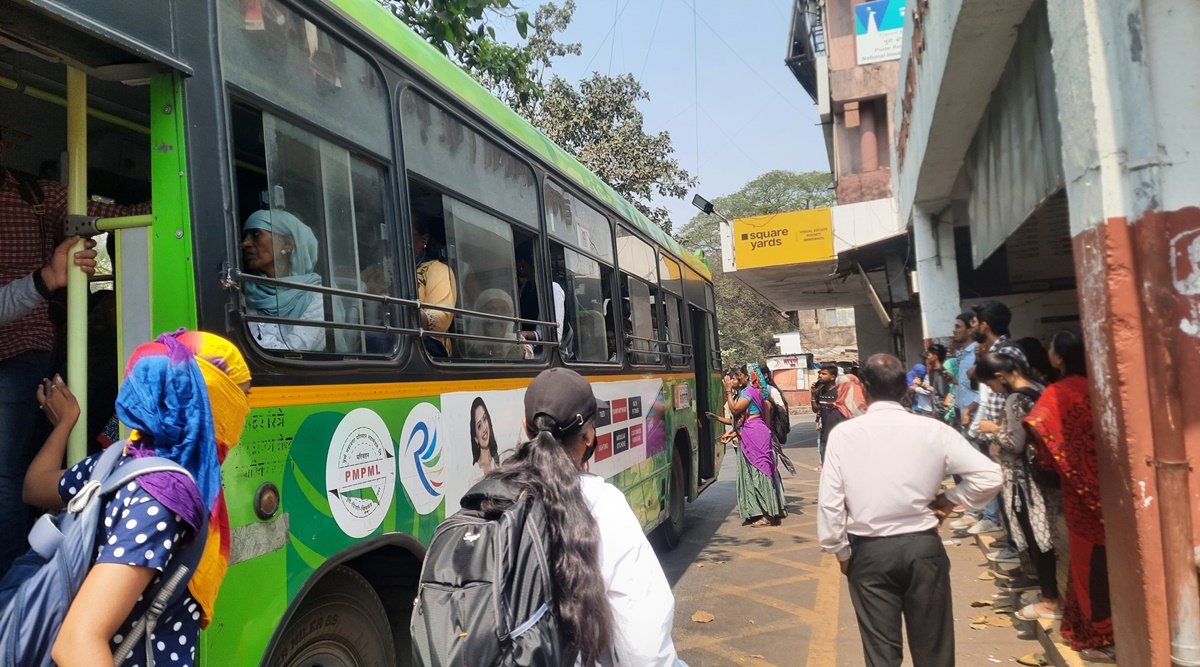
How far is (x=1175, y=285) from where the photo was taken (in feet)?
10.2

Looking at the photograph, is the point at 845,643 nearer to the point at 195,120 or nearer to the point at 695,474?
the point at 695,474

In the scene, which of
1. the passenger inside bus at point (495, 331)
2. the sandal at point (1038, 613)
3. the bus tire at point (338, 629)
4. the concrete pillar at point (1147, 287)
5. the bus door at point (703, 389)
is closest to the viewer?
the bus tire at point (338, 629)

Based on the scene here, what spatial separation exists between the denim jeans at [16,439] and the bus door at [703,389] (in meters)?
7.71

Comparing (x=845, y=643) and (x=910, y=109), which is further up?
(x=910, y=109)

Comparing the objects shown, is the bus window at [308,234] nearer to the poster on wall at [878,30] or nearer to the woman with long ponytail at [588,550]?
the woman with long ponytail at [588,550]

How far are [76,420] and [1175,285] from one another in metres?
3.74

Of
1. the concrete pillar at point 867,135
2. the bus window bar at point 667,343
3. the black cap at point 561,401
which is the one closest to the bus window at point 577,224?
the bus window bar at point 667,343

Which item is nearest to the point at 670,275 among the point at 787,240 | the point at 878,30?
the point at 787,240

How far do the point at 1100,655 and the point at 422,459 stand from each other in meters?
3.52

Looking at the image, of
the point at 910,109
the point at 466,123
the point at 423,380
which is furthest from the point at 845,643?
the point at 910,109

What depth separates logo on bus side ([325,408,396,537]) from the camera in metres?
2.57

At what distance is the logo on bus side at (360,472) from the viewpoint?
2.57 m

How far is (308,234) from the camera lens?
2668mm

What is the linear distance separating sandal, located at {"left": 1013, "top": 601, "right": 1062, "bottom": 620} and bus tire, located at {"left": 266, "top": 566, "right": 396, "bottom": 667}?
3.85m
